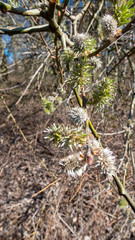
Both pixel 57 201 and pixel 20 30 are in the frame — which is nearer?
pixel 20 30

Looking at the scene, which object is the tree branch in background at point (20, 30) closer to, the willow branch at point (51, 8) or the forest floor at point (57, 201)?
the willow branch at point (51, 8)

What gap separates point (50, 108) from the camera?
118 centimetres

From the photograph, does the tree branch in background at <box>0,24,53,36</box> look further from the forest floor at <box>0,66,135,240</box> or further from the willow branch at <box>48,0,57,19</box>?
the forest floor at <box>0,66,135,240</box>

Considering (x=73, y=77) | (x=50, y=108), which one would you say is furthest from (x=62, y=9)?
(x=50, y=108)

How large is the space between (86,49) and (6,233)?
3190mm

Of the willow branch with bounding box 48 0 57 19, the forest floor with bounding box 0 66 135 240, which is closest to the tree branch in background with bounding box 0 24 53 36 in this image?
the willow branch with bounding box 48 0 57 19

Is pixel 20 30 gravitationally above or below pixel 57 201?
above

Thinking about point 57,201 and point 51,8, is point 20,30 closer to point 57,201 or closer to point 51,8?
point 51,8

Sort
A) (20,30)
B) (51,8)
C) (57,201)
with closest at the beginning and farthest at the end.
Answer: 1. (51,8)
2. (20,30)
3. (57,201)

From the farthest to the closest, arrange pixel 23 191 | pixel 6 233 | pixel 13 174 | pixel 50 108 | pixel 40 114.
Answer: pixel 40 114, pixel 13 174, pixel 23 191, pixel 6 233, pixel 50 108

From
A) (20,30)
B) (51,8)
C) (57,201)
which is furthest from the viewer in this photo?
(57,201)

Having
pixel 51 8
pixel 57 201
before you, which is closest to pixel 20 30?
pixel 51 8

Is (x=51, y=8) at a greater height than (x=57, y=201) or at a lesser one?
greater

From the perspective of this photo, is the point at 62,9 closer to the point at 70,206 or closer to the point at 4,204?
the point at 70,206
